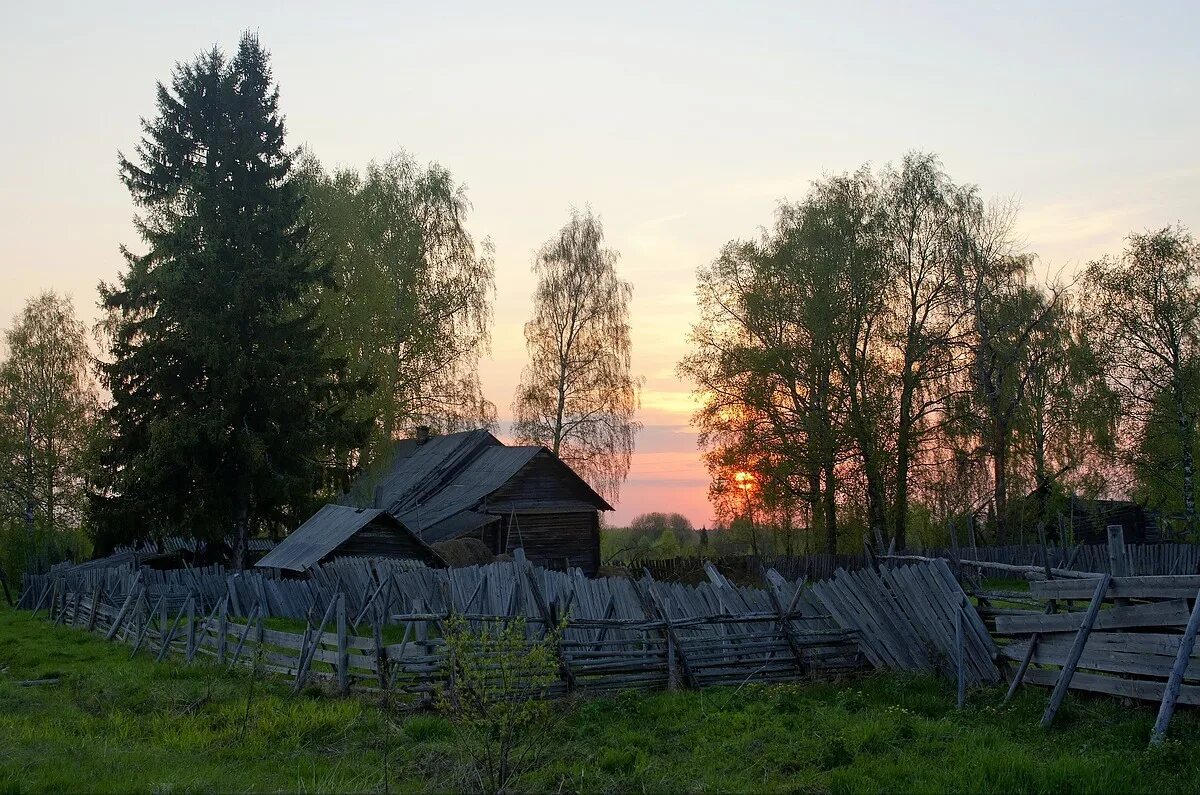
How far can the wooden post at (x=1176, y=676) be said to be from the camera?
786cm

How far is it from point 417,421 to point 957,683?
26.9m

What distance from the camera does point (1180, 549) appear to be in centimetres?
2442

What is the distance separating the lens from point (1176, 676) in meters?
7.98

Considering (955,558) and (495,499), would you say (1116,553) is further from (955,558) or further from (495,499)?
(495,499)

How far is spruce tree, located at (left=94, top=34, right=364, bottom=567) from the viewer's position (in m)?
24.9

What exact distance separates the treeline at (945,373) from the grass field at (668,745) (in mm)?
16951

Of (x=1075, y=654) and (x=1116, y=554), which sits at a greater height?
(x=1116, y=554)

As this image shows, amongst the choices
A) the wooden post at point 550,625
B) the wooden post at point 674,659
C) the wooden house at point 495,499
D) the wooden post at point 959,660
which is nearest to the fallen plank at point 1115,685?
the wooden post at point 959,660

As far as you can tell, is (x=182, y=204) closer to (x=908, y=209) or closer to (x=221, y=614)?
(x=221, y=614)

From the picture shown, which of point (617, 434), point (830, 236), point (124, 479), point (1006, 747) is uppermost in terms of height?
point (830, 236)

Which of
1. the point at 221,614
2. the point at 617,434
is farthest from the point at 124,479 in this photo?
the point at 617,434

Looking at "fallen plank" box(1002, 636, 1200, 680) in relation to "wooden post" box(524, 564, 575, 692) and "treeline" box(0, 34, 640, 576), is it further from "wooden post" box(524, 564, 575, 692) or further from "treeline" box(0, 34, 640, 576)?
"treeline" box(0, 34, 640, 576)

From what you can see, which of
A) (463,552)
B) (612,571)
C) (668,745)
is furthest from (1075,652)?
(612,571)

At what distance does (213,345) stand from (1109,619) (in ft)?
69.0
